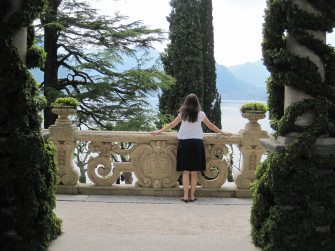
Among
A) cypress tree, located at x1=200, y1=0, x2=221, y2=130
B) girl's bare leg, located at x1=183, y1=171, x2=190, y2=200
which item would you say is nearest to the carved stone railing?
girl's bare leg, located at x1=183, y1=171, x2=190, y2=200

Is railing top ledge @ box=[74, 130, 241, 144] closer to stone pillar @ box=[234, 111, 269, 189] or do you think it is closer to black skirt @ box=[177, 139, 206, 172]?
stone pillar @ box=[234, 111, 269, 189]

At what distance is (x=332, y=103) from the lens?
3098mm

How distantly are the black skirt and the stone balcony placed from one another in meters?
0.33

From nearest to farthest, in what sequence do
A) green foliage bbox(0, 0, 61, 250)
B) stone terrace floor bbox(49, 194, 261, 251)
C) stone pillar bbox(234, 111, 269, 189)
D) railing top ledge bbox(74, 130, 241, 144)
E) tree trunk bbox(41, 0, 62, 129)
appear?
green foliage bbox(0, 0, 61, 250) < stone terrace floor bbox(49, 194, 261, 251) < railing top ledge bbox(74, 130, 241, 144) < stone pillar bbox(234, 111, 269, 189) < tree trunk bbox(41, 0, 62, 129)

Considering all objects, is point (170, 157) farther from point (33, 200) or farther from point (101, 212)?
point (33, 200)

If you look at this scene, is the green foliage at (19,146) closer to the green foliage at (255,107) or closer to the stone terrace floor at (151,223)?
the stone terrace floor at (151,223)

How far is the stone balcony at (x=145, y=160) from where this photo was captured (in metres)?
5.77

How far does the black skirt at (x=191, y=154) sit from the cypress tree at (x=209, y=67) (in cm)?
1339

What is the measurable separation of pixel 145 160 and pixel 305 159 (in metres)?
3.11

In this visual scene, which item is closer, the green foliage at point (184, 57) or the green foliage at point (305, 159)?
the green foliage at point (305, 159)

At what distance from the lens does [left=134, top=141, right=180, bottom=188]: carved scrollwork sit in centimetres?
576

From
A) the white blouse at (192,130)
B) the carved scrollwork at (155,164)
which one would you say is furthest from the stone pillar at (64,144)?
the white blouse at (192,130)

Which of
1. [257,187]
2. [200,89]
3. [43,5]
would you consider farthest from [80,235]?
[200,89]

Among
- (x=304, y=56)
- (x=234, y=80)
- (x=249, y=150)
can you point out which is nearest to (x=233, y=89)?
(x=234, y=80)
